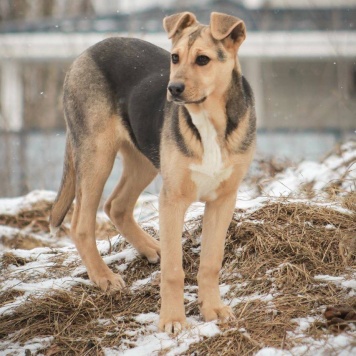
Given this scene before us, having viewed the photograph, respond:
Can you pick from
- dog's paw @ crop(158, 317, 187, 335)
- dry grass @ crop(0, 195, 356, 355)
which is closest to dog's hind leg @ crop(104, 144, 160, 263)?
dry grass @ crop(0, 195, 356, 355)

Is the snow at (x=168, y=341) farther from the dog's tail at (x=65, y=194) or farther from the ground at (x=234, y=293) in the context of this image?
the dog's tail at (x=65, y=194)

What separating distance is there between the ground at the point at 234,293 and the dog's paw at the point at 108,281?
59 millimetres

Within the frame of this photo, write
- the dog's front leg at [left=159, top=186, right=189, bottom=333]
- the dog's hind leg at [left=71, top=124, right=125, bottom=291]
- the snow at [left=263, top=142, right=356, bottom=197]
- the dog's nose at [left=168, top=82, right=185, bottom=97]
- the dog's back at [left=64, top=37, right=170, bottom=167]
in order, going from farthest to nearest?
the snow at [left=263, top=142, right=356, bottom=197] < the dog's hind leg at [left=71, top=124, right=125, bottom=291] < the dog's back at [left=64, top=37, right=170, bottom=167] < the dog's front leg at [left=159, top=186, right=189, bottom=333] < the dog's nose at [left=168, top=82, right=185, bottom=97]

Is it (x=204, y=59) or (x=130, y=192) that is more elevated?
(x=204, y=59)

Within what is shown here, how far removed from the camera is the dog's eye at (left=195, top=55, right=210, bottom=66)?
188 inches

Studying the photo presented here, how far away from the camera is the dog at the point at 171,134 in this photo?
16.0 feet

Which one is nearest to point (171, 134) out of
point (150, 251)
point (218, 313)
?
point (218, 313)

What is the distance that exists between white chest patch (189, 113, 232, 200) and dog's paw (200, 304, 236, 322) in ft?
2.64

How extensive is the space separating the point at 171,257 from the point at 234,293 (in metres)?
0.68

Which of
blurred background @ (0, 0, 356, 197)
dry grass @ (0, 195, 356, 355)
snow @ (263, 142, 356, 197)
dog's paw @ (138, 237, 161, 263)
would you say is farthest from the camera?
blurred background @ (0, 0, 356, 197)

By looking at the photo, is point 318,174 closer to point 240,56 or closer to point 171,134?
point 171,134

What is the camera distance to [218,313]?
16.5 ft

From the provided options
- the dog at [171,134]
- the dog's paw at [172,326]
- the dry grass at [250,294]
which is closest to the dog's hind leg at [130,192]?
the dog at [171,134]

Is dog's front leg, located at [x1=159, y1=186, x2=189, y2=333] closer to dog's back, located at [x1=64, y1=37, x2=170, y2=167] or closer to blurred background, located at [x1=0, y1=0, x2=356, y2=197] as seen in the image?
dog's back, located at [x1=64, y1=37, x2=170, y2=167]
